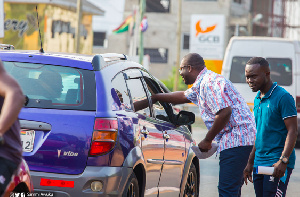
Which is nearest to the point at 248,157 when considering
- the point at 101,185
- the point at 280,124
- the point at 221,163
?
the point at 221,163

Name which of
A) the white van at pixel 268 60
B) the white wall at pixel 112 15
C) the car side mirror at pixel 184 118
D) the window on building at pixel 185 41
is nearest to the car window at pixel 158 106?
the car side mirror at pixel 184 118

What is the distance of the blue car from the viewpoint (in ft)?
18.8

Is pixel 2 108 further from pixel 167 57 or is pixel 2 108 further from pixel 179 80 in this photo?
pixel 167 57

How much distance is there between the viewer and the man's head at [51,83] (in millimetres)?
5949

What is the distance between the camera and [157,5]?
170ft

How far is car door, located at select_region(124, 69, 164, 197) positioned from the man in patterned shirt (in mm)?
425

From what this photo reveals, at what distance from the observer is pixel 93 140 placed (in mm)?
5801

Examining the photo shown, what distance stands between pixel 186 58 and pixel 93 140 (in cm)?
151

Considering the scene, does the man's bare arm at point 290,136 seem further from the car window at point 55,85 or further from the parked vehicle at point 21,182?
the parked vehicle at point 21,182

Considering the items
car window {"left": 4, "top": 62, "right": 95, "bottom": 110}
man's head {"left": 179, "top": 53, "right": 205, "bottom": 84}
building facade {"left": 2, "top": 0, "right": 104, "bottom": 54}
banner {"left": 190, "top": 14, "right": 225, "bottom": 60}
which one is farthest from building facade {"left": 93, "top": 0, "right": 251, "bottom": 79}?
car window {"left": 4, "top": 62, "right": 95, "bottom": 110}

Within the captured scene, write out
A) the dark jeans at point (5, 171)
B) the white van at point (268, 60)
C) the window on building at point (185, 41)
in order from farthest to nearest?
the window on building at point (185, 41) → the white van at point (268, 60) → the dark jeans at point (5, 171)

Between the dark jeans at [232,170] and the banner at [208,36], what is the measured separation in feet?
104

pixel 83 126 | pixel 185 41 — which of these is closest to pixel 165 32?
pixel 185 41

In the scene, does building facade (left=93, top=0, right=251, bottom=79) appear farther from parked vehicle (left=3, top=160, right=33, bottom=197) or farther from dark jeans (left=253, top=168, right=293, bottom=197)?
parked vehicle (left=3, top=160, right=33, bottom=197)
